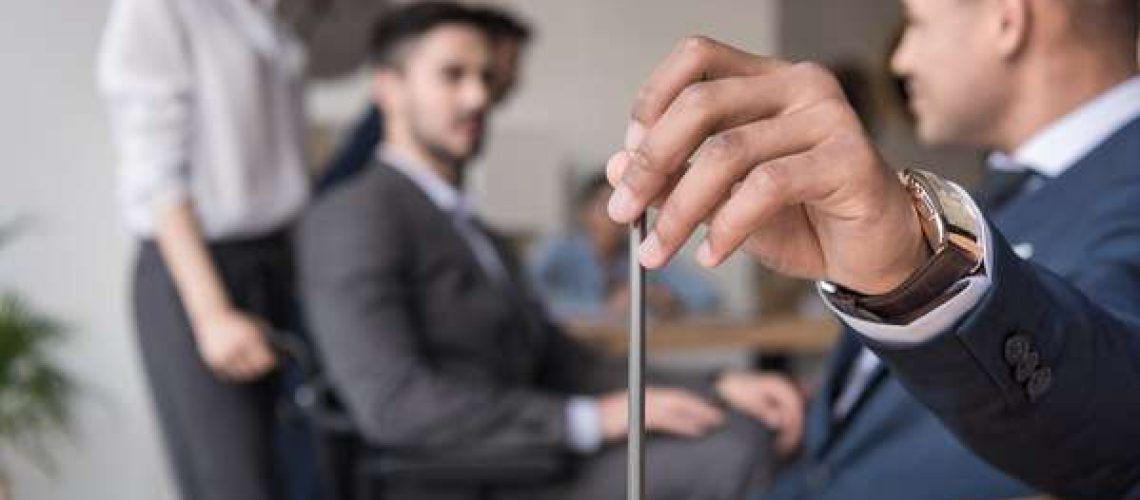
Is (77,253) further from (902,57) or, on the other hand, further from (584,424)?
(902,57)

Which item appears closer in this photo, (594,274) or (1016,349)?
(1016,349)

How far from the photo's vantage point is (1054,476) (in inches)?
22.7

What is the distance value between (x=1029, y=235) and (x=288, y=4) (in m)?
1.02

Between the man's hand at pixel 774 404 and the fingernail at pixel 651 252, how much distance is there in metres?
1.07

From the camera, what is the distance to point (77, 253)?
2186 millimetres

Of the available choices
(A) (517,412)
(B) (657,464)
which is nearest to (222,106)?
(A) (517,412)

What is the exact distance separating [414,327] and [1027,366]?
96cm

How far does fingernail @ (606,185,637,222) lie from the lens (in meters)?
0.41

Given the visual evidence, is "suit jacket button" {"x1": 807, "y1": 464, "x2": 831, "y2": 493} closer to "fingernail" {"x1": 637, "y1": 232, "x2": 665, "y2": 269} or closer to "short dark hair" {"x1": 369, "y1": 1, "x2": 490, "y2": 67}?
"fingernail" {"x1": 637, "y1": 232, "x2": 665, "y2": 269}

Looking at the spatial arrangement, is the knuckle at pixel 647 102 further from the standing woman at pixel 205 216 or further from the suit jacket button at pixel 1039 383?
the standing woman at pixel 205 216

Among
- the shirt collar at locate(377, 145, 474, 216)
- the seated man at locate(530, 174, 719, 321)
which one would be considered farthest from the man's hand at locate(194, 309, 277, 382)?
the seated man at locate(530, 174, 719, 321)

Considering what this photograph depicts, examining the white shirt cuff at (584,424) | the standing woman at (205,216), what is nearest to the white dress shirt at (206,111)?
the standing woman at (205,216)

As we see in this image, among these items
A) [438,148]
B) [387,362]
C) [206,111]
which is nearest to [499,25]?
[438,148]

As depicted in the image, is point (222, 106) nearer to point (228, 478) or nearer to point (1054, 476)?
point (228, 478)
